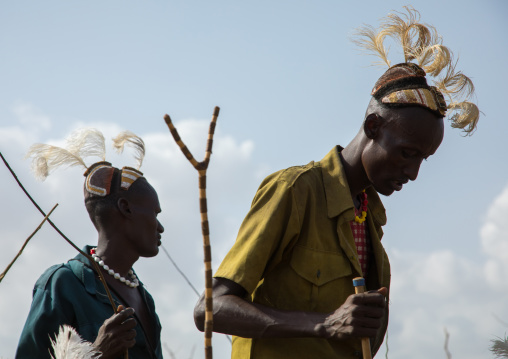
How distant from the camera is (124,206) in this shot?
4.19 m

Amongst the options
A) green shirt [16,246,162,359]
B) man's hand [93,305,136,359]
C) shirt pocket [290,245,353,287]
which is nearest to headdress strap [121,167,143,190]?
green shirt [16,246,162,359]

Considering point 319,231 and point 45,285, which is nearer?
point 319,231

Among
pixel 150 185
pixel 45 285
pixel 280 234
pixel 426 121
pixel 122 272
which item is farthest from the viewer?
pixel 150 185

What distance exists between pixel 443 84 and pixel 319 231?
1.14 meters

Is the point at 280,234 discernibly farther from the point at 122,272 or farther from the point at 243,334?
the point at 122,272

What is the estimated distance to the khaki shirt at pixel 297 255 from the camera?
9.86 feet

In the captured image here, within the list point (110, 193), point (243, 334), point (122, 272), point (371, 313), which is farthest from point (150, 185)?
point (371, 313)

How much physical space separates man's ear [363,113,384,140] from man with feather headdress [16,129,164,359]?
1301 mm

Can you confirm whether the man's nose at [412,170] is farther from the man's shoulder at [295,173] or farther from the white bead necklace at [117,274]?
the white bead necklace at [117,274]

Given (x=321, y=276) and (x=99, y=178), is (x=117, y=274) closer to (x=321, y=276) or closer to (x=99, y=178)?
(x=99, y=178)

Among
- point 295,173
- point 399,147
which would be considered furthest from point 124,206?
point 399,147

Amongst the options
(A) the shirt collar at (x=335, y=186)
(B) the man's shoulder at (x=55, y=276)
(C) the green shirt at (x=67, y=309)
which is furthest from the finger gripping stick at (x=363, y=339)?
(B) the man's shoulder at (x=55, y=276)

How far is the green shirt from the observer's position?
3.50m

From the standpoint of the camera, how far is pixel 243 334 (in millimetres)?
2904
